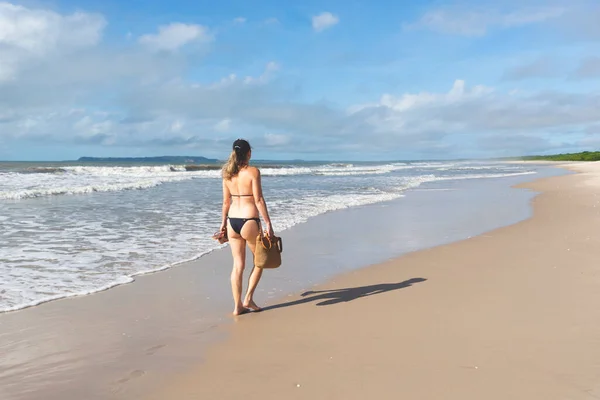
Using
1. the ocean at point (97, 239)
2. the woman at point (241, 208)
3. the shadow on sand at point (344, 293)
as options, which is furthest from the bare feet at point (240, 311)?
the ocean at point (97, 239)

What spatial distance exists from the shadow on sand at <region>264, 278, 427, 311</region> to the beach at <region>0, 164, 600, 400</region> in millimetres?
23

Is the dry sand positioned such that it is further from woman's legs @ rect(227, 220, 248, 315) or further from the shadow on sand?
woman's legs @ rect(227, 220, 248, 315)

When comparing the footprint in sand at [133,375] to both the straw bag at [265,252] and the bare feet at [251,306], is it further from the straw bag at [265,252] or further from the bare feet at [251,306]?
the straw bag at [265,252]

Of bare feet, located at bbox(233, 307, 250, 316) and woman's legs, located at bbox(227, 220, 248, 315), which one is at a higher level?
woman's legs, located at bbox(227, 220, 248, 315)

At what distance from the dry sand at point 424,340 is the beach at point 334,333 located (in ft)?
0.05

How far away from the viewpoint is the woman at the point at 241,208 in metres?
5.11

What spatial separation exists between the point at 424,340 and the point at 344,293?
186cm

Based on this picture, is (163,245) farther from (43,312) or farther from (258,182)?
(258,182)

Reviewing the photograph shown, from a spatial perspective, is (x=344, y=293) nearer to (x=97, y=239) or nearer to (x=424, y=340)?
(x=424, y=340)

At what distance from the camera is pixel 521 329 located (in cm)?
435

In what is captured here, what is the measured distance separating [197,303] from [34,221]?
881 centimetres

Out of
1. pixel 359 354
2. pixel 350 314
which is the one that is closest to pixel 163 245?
pixel 350 314

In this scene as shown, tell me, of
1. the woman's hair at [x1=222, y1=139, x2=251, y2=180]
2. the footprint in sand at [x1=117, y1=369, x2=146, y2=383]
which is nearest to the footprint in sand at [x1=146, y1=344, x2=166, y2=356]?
the footprint in sand at [x1=117, y1=369, x2=146, y2=383]

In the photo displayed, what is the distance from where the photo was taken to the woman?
511 centimetres
